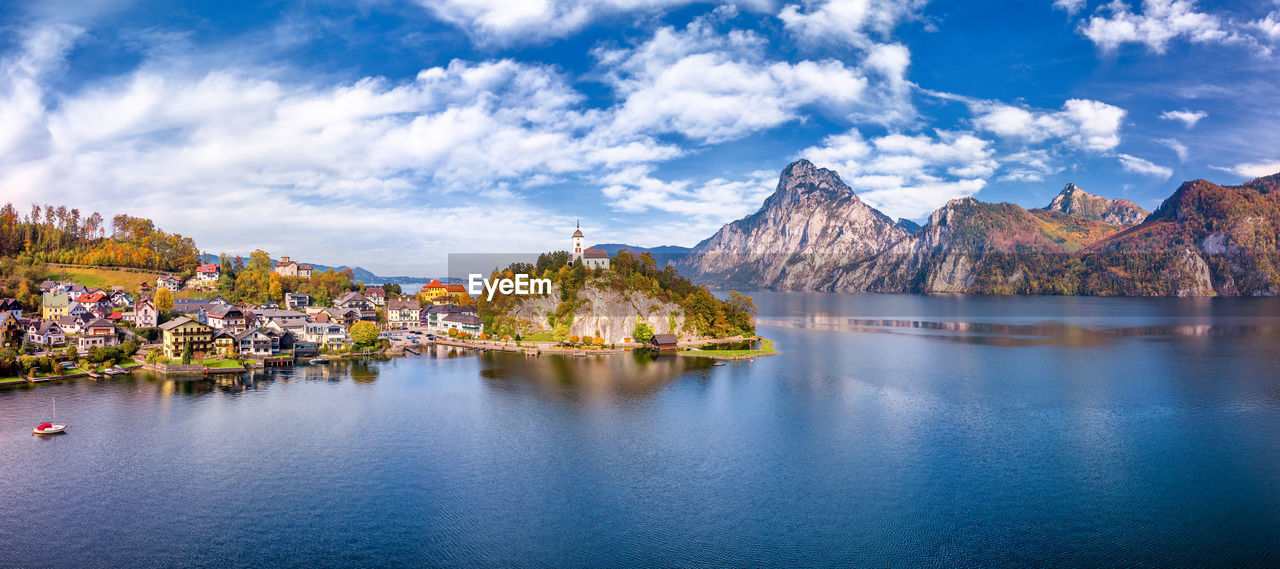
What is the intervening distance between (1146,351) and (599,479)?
74.7m

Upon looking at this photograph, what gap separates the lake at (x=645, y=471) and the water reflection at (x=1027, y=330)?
29754 mm

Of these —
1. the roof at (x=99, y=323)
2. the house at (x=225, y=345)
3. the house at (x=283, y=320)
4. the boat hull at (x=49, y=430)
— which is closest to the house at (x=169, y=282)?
the house at (x=283, y=320)

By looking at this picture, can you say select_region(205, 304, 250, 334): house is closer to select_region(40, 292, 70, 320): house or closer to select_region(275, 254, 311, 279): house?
select_region(40, 292, 70, 320): house

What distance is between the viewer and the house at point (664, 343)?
7369 cm

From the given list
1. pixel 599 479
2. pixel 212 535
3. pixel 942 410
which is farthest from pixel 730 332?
pixel 212 535

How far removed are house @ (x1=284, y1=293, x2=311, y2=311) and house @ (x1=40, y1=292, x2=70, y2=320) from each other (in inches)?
1040

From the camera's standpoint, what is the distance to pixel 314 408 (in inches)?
1700

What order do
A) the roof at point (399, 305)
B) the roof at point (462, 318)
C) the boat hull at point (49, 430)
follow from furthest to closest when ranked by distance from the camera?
the roof at point (399, 305) → the roof at point (462, 318) → the boat hull at point (49, 430)

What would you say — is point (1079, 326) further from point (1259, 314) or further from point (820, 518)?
point (820, 518)

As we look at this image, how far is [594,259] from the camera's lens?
93625 mm

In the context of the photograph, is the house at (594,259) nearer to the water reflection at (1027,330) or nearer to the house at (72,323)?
the water reflection at (1027,330)

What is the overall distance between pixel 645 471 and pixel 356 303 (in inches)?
3300

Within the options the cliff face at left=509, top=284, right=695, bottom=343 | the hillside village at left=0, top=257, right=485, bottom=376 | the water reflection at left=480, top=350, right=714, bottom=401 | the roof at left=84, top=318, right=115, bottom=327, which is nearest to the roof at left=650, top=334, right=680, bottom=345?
the water reflection at left=480, top=350, right=714, bottom=401

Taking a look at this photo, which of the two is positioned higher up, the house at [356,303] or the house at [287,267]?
the house at [287,267]
